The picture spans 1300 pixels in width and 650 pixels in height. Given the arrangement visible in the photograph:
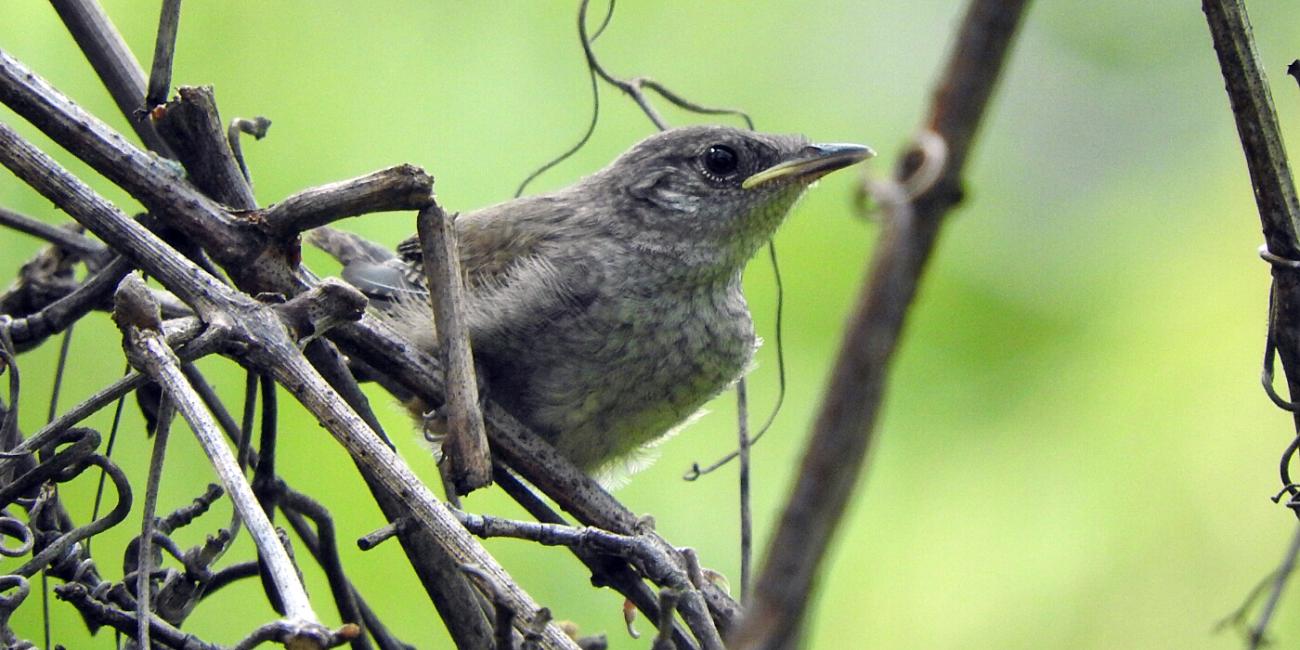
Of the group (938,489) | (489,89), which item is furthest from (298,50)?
(938,489)

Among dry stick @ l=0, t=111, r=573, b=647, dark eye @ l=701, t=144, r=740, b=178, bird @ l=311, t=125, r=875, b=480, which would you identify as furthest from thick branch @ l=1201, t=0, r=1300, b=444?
dark eye @ l=701, t=144, r=740, b=178

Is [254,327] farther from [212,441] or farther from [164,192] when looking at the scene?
[164,192]

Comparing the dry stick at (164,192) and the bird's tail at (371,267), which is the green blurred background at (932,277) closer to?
the bird's tail at (371,267)

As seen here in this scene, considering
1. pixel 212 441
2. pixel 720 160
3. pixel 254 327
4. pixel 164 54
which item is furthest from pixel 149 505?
pixel 720 160

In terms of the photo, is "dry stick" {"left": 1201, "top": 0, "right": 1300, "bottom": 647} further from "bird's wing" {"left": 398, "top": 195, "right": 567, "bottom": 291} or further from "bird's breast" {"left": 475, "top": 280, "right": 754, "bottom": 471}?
"bird's wing" {"left": 398, "top": 195, "right": 567, "bottom": 291}

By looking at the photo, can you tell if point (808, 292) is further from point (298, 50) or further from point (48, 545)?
point (48, 545)

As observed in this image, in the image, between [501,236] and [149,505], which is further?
[501,236]
